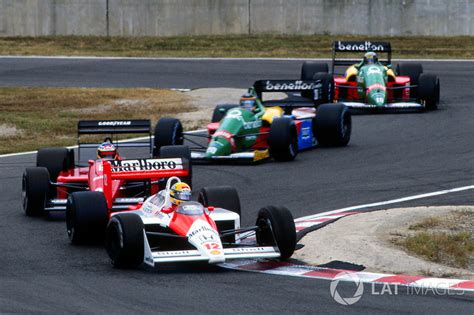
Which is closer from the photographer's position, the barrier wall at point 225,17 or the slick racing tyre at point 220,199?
the slick racing tyre at point 220,199

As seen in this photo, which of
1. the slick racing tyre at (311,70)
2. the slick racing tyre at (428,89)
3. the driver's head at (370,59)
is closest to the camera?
the slick racing tyre at (428,89)

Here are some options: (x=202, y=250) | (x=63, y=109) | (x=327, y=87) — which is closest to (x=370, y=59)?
(x=327, y=87)

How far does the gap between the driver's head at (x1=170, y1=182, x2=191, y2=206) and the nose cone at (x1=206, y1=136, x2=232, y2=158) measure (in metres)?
6.67

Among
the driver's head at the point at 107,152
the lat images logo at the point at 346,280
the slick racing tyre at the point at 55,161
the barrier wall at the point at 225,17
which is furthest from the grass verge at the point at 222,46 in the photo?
the lat images logo at the point at 346,280

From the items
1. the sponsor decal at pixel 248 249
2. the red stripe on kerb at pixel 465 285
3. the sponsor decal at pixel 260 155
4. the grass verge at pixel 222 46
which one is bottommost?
the red stripe on kerb at pixel 465 285

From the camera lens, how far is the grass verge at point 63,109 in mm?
24797

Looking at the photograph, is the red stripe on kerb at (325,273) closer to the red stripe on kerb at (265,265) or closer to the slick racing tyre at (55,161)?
the red stripe on kerb at (265,265)

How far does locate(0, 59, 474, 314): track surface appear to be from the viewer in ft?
35.9

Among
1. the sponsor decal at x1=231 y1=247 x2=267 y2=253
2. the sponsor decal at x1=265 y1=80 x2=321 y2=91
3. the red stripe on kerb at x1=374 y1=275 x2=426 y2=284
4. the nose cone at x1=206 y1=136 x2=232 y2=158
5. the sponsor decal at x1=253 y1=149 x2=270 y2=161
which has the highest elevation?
the sponsor decal at x1=265 y1=80 x2=321 y2=91

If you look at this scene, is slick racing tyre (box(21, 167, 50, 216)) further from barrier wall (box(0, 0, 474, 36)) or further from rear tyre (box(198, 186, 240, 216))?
barrier wall (box(0, 0, 474, 36))

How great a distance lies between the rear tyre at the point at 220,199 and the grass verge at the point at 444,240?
6.85 feet

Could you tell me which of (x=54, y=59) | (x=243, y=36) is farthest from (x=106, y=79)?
(x=243, y=36)

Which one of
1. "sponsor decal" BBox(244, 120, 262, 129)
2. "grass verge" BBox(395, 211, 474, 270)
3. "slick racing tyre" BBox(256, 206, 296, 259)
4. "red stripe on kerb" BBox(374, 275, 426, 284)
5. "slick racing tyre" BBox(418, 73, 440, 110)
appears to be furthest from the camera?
"slick racing tyre" BBox(418, 73, 440, 110)

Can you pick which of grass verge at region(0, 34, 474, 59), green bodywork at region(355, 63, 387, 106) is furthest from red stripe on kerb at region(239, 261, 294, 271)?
grass verge at region(0, 34, 474, 59)
